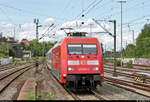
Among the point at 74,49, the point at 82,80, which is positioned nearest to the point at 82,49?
the point at 74,49

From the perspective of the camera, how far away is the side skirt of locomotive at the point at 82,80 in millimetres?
12602

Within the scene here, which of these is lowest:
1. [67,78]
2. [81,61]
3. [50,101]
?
[50,101]

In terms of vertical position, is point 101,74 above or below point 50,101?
above

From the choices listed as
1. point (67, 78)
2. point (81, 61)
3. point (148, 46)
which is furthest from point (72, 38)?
point (148, 46)

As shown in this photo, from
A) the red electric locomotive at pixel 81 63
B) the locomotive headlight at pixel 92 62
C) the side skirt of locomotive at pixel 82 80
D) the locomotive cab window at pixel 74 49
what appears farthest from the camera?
the locomotive cab window at pixel 74 49

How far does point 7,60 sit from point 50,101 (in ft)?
197

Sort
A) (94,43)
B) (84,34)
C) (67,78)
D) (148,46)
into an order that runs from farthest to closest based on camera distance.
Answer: (148,46) < (84,34) < (94,43) < (67,78)

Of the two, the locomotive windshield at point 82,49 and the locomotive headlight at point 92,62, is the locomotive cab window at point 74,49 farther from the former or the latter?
the locomotive headlight at point 92,62

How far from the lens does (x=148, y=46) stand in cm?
6606

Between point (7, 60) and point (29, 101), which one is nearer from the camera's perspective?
point (29, 101)

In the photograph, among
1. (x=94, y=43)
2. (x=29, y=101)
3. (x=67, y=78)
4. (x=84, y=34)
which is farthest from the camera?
(x=84, y=34)

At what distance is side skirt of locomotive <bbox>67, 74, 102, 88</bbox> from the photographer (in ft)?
41.3

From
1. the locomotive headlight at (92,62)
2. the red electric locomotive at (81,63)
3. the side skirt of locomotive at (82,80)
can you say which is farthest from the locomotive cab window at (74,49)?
the side skirt of locomotive at (82,80)

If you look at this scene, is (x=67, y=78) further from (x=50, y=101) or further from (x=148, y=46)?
(x=148, y=46)
